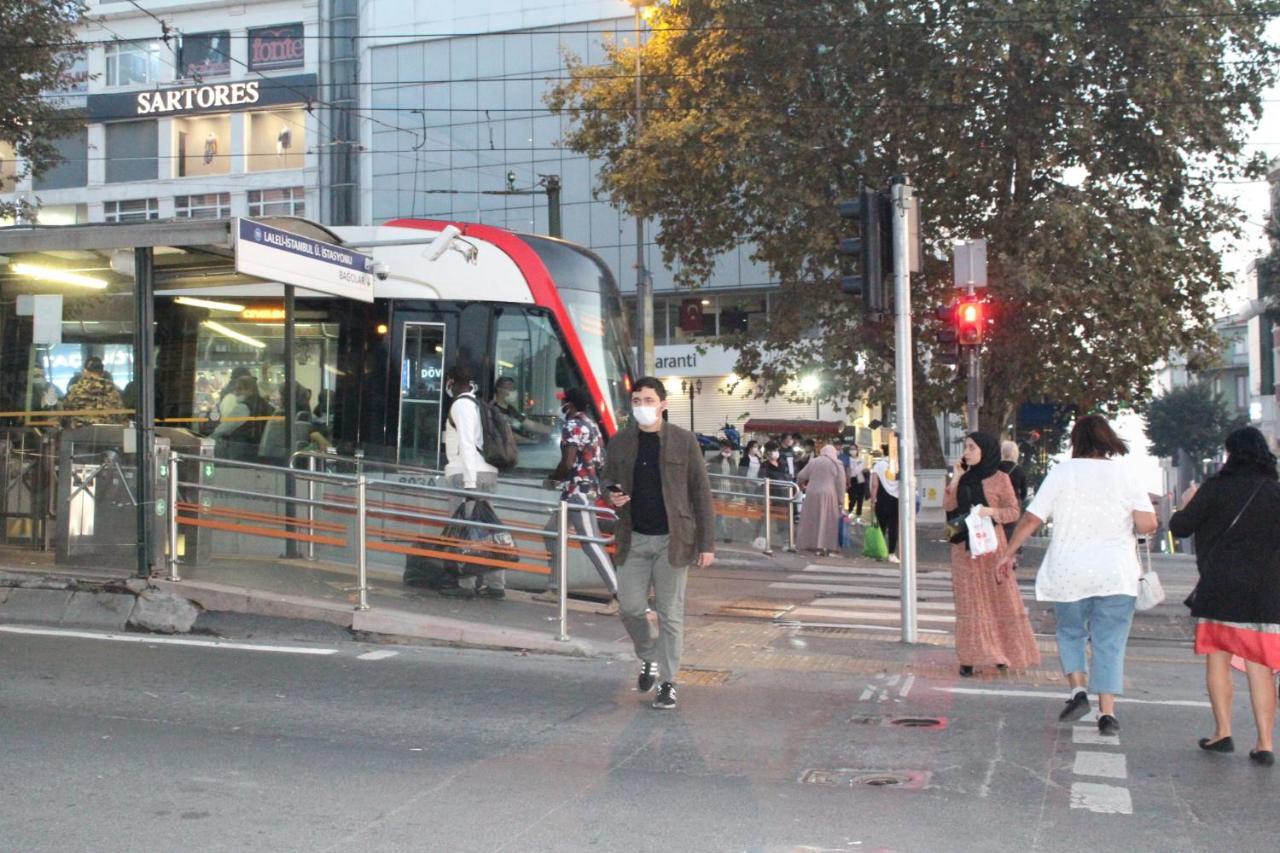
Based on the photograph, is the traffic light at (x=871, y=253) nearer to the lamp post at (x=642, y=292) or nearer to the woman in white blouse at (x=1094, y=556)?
the woman in white blouse at (x=1094, y=556)

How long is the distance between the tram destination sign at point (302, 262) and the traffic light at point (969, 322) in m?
6.63

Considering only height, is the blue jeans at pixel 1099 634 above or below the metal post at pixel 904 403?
below

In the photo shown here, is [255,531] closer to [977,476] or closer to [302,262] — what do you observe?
[302,262]

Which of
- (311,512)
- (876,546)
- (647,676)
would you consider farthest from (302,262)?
(876,546)

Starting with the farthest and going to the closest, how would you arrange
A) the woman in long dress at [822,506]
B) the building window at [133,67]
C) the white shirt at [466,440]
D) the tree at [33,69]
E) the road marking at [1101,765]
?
1. the building window at [133,67]
2. the woman in long dress at [822,506]
3. the tree at [33,69]
4. the white shirt at [466,440]
5. the road marking at [1101,765]

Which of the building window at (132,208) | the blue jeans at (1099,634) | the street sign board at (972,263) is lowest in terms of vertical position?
the blue jeans at (1099,634)

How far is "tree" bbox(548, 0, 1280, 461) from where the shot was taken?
22547 mm

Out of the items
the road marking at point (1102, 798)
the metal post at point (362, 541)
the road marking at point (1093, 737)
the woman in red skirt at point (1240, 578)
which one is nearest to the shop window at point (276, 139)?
the metal post at point (362, 541)

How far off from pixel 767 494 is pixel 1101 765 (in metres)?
13.0

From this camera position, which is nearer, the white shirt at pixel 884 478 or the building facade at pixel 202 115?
the white shirt at pixel 884 478

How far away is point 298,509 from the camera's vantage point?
441 inches

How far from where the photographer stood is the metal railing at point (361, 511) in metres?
10.2

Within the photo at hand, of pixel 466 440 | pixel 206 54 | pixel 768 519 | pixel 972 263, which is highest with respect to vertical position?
pixel 206 54

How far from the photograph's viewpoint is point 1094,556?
23.7 ft
